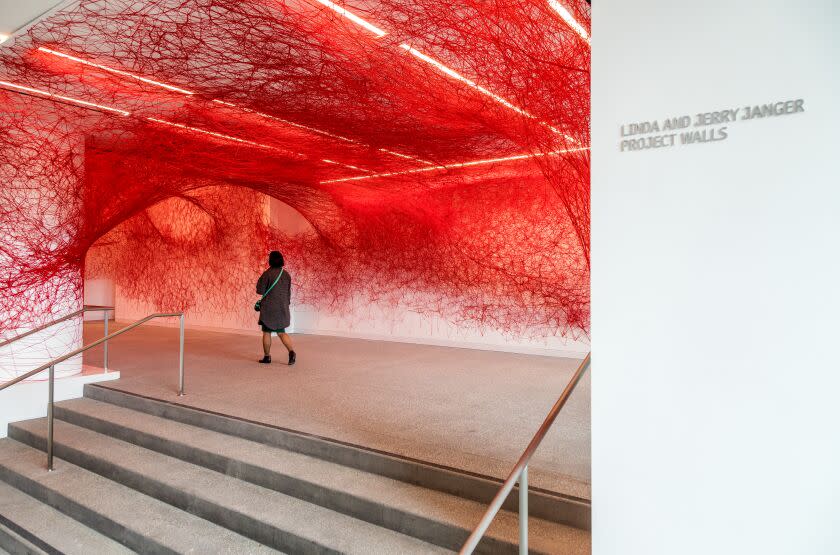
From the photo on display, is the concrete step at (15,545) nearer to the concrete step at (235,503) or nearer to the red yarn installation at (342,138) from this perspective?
the concrete step at (235,503)

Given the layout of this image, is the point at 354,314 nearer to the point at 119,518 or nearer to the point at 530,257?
the point at 530,257

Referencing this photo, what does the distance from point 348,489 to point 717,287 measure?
2.39 metres

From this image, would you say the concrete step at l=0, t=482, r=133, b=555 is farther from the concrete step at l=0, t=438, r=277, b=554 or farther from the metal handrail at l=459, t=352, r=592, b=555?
the metal handrail at l=459, t=352, r=592, b=555

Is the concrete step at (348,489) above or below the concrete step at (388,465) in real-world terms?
below

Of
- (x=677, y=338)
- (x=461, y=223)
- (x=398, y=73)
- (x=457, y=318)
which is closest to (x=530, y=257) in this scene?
(x=461, y=223)

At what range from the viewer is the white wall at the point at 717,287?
69.4 inches

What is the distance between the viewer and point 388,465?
137 inches

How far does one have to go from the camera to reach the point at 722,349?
1915 mm

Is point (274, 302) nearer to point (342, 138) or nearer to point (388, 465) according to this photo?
point (342, 138)

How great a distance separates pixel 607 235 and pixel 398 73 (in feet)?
8.10

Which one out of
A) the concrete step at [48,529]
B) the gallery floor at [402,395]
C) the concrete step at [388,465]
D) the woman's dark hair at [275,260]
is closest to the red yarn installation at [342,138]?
the woman's dark hair at [275,260]

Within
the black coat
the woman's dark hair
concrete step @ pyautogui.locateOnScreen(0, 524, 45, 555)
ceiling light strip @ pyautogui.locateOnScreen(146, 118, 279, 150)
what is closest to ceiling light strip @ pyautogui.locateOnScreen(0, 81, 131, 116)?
ceiling light strip @ pyautogui.locateOnScreen(146, 118, 279, 150)

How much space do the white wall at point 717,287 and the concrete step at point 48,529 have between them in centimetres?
319

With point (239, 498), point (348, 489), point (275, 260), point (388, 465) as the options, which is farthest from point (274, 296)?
point (348, 489)
